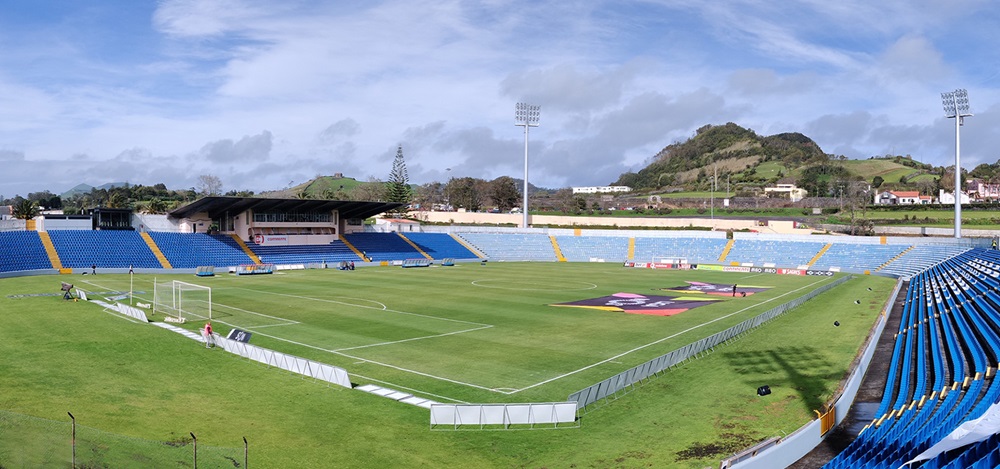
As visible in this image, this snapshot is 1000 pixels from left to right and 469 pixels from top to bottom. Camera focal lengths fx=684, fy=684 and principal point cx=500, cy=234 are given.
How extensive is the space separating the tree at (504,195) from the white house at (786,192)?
65713mm

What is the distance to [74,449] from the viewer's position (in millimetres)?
12047

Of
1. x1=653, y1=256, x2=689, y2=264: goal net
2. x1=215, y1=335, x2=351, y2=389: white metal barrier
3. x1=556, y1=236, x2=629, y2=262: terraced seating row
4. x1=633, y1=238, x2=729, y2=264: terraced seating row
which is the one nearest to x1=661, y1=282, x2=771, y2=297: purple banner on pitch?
x1=653, y1=256, x2=689, y2=264: goal net

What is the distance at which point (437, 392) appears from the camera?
24.0m

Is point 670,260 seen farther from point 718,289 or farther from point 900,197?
point 900,197

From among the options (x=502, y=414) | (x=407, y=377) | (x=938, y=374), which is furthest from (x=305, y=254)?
(x=938, y=374)

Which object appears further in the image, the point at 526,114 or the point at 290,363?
the point at 526,114

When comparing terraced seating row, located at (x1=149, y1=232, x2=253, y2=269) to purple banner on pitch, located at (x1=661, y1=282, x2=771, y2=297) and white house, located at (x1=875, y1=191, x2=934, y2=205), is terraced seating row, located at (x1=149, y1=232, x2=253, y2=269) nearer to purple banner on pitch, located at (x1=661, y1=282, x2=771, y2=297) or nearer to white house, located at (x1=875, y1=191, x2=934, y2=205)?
purple banner on pitch, located at (x1=661, y1=282, x2=771, y2=297)

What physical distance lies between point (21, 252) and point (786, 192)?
172 meters

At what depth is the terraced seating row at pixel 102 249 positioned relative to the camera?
6488 centimetres

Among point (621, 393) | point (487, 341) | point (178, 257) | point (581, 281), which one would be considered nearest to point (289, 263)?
point (178, 257)

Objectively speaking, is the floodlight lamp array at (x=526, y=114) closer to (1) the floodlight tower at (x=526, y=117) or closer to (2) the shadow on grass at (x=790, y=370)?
(1) the floodlight tower at (x=526, y=117)

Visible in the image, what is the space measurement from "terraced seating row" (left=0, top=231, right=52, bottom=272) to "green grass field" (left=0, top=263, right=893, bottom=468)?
12.0m

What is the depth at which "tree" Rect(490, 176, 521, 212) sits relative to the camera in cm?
18425

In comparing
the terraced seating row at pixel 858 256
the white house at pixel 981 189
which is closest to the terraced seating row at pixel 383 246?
the terraced seating row at pixel 858 256
